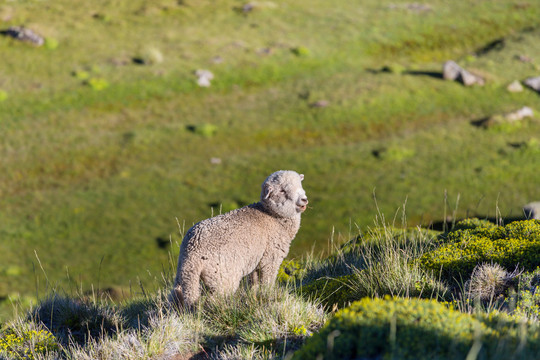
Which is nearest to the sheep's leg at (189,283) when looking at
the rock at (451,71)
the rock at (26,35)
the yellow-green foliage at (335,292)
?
the yellow-green foliage at (335,292)

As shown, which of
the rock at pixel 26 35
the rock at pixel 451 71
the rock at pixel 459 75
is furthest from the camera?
the rock at pixel 26 35

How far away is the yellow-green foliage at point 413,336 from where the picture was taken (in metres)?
5.18

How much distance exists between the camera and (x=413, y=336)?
5.36 meters

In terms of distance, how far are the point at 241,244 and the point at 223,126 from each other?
2060 centimetres

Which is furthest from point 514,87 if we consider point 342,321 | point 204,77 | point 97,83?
point 342,321

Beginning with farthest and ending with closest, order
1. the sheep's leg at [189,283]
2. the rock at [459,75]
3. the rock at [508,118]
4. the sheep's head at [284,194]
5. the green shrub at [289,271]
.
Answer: the rock at [459,75] < the rock at [508,118] < the green shrub at [289,271] < the sheep's head at [284,194] < the sheep's leg at [189,283]

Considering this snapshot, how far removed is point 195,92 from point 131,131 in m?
5.61

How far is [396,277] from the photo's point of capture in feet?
27.4

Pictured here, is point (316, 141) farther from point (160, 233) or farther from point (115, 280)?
point (115, 280)

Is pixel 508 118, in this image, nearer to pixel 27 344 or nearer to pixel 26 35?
pixel 27 344

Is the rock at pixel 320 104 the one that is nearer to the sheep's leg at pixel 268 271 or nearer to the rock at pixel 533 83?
the rock at pixel 533 83

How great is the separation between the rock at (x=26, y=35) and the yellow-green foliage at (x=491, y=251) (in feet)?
107

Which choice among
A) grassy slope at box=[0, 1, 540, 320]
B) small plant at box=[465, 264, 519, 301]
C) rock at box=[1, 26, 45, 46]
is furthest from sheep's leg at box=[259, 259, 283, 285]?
rock at box=[1, 26, 45, 46]

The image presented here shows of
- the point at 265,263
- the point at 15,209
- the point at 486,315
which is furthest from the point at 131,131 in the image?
the point at 486,315
